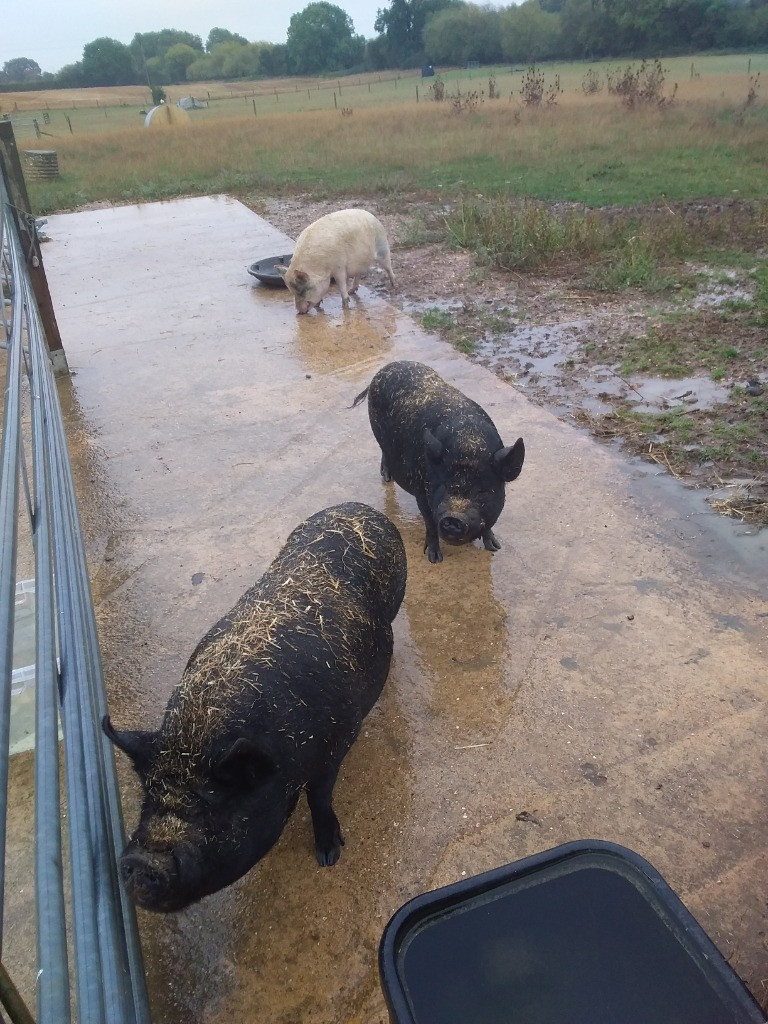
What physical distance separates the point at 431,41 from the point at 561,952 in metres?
67.1

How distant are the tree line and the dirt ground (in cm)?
3576

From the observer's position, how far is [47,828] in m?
1.34

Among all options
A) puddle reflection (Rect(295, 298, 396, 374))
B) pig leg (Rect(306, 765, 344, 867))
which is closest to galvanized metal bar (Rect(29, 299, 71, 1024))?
pig leg (Rect(306, 765, 344, 867))

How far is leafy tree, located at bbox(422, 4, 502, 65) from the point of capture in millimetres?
53844

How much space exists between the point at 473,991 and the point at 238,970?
971 mm

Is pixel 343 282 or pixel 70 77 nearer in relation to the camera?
pixel 343 282

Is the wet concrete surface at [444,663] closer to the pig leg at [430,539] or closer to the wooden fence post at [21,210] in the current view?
the pig leg at [430,539]

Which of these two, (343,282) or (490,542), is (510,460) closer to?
(490,542)

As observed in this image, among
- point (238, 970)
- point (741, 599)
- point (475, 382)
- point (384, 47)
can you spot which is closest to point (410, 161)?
point (475, 382)

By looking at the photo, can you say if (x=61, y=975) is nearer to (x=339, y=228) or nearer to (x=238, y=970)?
(x=238, y=970)

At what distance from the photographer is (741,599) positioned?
149 inches

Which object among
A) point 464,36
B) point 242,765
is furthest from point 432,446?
point 464,36

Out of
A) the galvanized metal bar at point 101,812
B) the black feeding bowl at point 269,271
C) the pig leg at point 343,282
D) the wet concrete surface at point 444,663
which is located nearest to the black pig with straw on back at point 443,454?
the wet concrete surface at point 444,663

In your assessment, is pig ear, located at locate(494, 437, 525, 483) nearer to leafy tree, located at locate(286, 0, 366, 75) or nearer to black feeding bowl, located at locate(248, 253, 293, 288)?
black feeding bowl, located at locate(248, 253, 293, 288)
